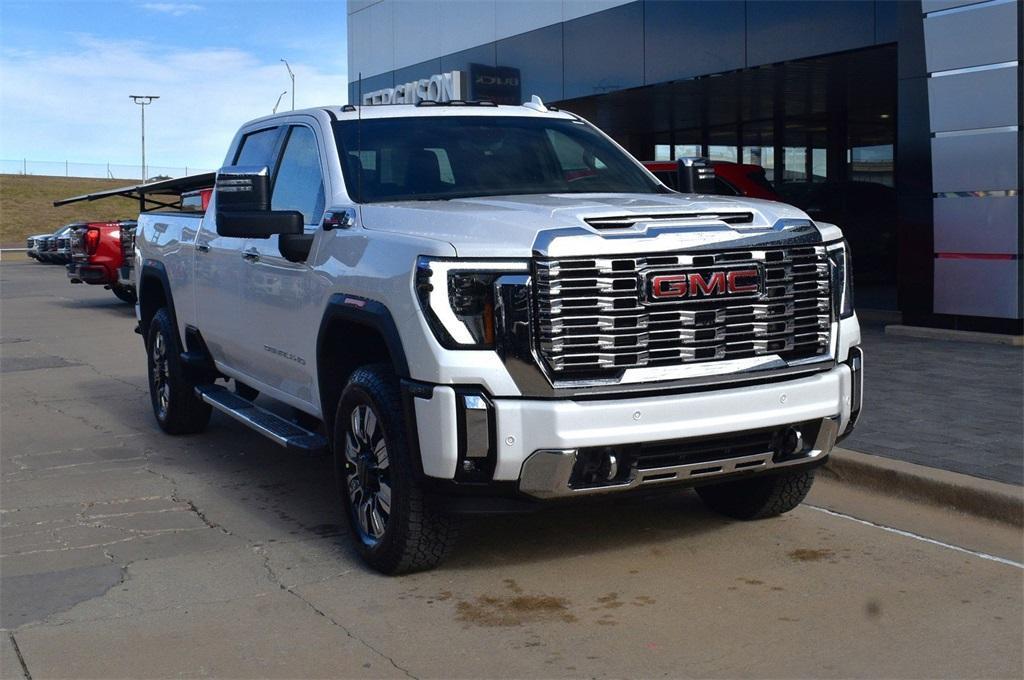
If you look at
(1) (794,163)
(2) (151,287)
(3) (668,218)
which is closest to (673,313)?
(3) (668,218)

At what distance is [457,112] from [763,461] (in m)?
2.73

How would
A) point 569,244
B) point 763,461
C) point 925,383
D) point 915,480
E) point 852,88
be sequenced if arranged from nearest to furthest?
point 569,244 < point 763,461 < point 915,480 < point 925,383 < point 852,88

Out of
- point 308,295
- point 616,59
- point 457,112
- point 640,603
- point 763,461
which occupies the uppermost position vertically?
point 616,59

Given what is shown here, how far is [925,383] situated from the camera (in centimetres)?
941

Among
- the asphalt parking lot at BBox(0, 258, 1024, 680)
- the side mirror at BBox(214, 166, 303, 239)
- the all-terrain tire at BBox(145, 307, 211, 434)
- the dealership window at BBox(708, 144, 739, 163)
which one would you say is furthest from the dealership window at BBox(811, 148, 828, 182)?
the side mirror at BBox(214, 166, 303, 239)

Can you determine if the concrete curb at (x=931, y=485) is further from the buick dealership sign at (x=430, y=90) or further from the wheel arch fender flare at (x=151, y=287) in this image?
the buick dealership sign at (x=430, y=90)

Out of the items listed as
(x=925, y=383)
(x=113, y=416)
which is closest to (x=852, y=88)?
(x=925, y=383)

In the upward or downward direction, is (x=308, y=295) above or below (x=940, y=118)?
below

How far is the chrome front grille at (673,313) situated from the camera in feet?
15.4

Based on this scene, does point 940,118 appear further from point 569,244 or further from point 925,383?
point 569,244

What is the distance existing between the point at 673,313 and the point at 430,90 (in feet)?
63.1

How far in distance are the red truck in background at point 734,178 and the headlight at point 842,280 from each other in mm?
9336

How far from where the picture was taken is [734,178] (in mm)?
15258

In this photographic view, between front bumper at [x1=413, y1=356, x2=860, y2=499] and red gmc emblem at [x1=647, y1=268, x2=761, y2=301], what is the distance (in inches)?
15.5
